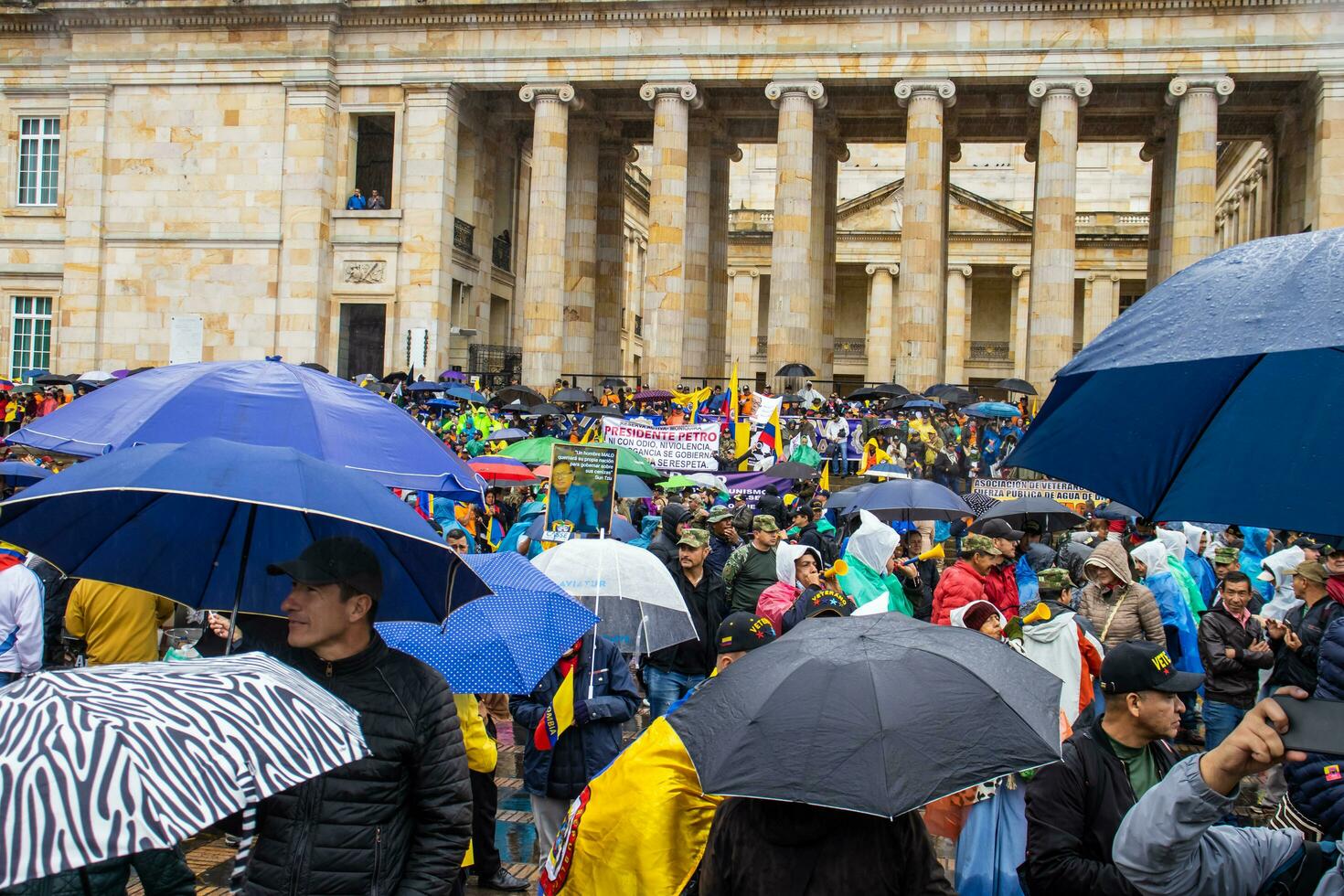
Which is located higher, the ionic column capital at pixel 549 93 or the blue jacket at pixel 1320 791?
the ionic column capital at pixel 549 93

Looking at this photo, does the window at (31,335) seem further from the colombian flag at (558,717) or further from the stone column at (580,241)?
the colombian flag at (558,717)

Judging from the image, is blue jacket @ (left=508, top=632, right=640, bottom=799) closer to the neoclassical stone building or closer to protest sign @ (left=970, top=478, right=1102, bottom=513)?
protest sign @ (left=970, top=478, right=1102, bottom=513)

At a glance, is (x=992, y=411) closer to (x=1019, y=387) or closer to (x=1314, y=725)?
(x=1019, y=387)

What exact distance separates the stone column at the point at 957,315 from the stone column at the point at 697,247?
17.1 meters

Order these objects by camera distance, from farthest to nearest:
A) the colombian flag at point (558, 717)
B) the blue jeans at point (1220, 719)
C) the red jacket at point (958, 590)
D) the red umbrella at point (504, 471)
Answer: the red umbrella at point (504, 471), the blue jeans at point (1220, 719), the red jacket at point (958, 590), the colombian flag at point (558, 717)

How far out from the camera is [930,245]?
3528 centimetres

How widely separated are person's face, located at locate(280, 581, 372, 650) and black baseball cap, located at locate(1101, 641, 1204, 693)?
2.72 m

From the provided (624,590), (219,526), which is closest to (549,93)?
(624,590)

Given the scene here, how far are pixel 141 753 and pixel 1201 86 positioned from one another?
35503 millimetres

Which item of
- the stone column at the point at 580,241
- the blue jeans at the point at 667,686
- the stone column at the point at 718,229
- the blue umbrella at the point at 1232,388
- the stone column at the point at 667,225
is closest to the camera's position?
the blue umbrella at the point at 1232,388

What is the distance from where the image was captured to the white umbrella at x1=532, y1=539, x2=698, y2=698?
7703 mm

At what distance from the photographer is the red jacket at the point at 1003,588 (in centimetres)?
986

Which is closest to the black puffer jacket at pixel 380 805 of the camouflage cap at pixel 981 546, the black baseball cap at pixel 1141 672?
the black baseball cap at pixel 1141 672

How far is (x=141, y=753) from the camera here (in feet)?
9.01
